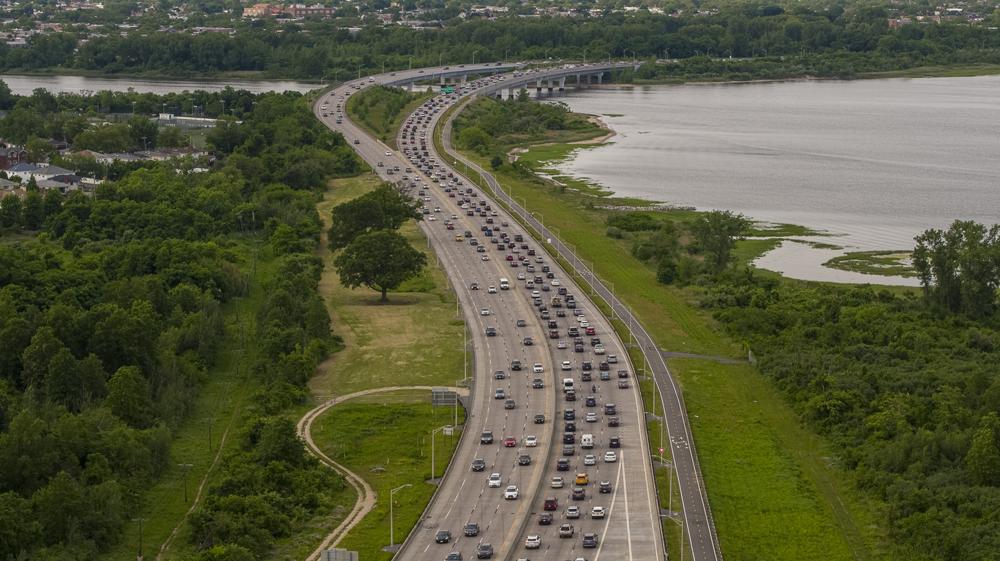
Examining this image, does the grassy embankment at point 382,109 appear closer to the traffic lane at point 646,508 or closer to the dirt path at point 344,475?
the dirt path at point 344,475

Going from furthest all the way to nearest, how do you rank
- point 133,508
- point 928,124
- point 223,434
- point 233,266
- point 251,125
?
point 928,124
point 251,125
point 233,266
point 223,434
point 133,508

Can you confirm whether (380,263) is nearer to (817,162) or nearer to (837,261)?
(837,261)

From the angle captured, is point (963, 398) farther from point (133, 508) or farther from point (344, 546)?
point (133, 508)

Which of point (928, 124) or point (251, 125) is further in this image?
point (928, 124)

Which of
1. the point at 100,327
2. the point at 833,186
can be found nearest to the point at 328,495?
the point at 100,327

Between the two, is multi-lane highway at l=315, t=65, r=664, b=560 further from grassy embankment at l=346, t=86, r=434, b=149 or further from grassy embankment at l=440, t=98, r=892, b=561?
grassy embankment at l=346, t=86, r=434, b=149

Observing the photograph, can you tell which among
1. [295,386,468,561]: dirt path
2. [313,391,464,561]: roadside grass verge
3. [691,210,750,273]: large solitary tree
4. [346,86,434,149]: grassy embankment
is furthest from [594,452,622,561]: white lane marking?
[346,86,434,149]: grassy embankment

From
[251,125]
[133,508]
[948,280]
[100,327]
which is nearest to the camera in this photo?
[133,508]
